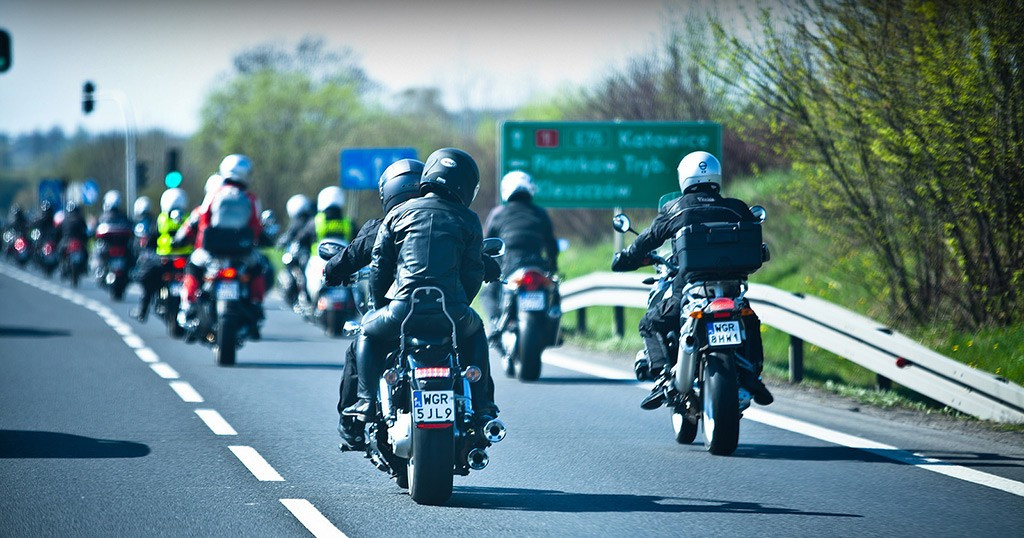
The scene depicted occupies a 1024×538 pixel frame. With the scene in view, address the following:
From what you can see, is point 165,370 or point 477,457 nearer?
point 477,457

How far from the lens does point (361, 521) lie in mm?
7031

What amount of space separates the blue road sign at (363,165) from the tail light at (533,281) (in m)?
15.8

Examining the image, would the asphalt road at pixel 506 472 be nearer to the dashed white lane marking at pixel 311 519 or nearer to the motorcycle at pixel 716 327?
the dashed white lane marking at pixel 311 519

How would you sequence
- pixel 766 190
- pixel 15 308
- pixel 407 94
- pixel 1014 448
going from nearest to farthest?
pixel 1014 448
pixel 15 308
pixel 766 190
pixel 407 94

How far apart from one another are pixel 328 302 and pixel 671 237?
9477 millimetres

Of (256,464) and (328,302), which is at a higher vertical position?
(328,302)

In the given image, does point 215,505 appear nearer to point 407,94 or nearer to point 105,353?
point 105,353

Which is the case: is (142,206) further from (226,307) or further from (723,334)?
(723,334)

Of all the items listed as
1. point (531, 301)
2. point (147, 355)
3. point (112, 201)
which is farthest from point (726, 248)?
point (112, 201)

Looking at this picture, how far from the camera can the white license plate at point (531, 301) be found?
13.3m

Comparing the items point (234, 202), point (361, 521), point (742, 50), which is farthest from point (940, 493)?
point (234, 202)

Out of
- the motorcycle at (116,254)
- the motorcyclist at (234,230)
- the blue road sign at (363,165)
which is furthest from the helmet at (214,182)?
the blue road sign at (363,165)

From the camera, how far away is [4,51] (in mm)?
18406

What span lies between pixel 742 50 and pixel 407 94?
5680cm
